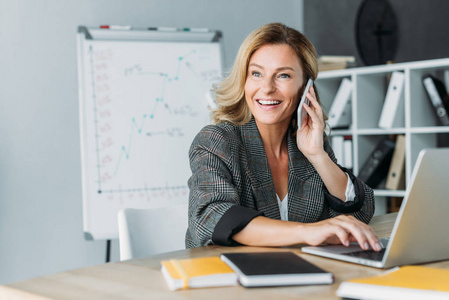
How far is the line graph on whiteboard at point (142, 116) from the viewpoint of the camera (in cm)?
277

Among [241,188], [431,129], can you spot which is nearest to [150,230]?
[241,188]

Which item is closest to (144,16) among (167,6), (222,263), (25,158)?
(167,6)

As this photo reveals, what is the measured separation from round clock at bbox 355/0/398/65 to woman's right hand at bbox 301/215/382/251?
3011 mm

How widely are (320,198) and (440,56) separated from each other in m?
2.45

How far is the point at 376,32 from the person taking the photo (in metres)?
3.99

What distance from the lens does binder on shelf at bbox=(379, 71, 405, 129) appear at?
3.27m

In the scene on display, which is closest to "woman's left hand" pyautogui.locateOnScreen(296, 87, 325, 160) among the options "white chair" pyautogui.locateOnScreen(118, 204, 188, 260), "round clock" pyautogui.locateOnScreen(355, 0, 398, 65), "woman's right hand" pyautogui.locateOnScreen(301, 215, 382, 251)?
"white chair" pyautogui.locateOnScreen(118, 204, 188, 260)

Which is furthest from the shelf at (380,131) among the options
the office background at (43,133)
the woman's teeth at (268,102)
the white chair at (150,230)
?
the white chair at (150,230)

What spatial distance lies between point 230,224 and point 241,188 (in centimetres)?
29

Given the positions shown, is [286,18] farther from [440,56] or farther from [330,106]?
[440,56]

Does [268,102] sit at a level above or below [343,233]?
above

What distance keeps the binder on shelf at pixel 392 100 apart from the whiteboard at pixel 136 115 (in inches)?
42.4

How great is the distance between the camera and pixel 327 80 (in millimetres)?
3719

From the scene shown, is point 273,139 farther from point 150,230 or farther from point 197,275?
point 197,275
